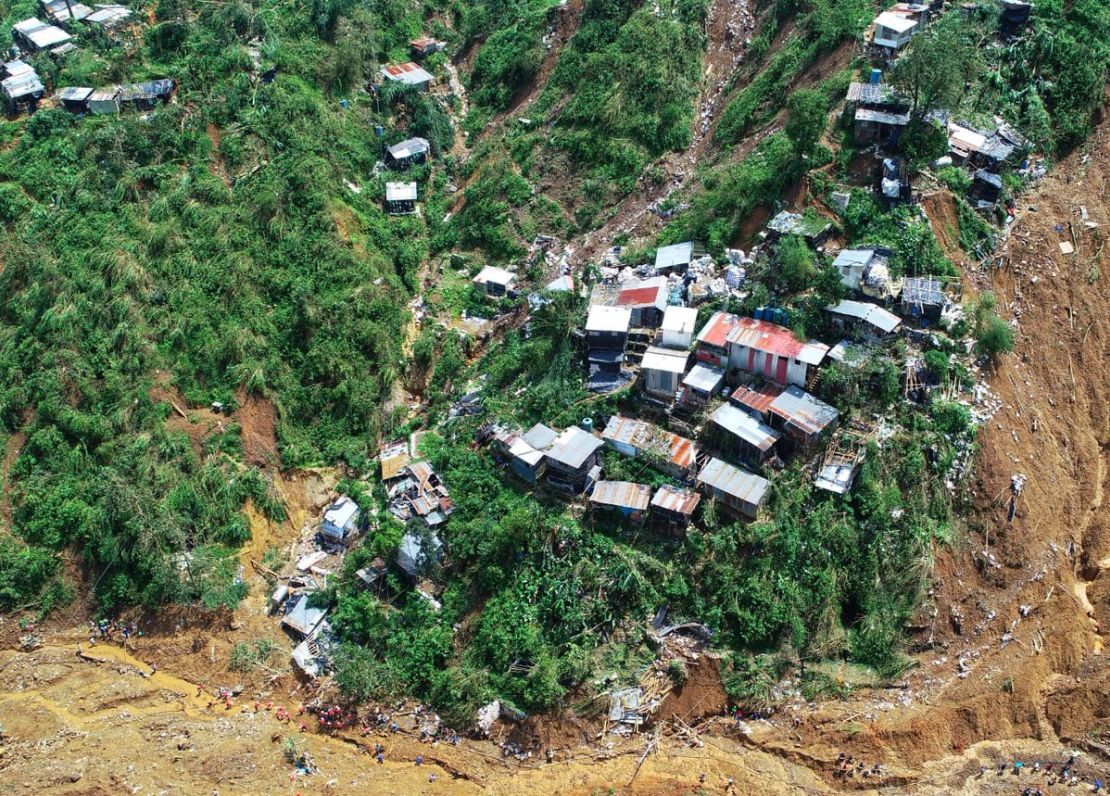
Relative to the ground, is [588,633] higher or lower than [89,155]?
lower

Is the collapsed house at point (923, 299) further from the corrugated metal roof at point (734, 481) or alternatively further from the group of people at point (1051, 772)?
the group of people at point (1051, 772)

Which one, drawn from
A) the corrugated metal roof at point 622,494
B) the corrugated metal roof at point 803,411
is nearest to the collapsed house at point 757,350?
the corrugated metal roof at point 803,411

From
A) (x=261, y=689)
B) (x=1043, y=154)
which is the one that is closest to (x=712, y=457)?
(x=261, y=689)

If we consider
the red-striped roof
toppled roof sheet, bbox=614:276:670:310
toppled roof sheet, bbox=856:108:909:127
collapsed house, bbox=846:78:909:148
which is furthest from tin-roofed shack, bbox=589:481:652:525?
toppled roof sheet, bbox=856:108:909:127

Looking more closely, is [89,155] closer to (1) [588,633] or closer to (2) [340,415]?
(2) [340,415]

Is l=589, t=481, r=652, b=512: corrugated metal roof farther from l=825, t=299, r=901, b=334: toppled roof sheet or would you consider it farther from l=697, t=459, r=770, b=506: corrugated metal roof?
l=825, t=299, r=901, b=334: toppled roof sheet
